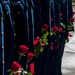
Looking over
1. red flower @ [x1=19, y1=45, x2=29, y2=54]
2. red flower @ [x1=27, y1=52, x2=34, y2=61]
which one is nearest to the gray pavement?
red flower @ [x1=27, y1=52, x2=34, y2=61]

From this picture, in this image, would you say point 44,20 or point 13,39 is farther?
point 44,20

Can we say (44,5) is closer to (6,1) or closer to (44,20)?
(44,20)

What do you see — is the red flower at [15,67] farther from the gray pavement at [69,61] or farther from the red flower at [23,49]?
the gray pavement at [69,61]

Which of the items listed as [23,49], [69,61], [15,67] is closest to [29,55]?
[23,49]

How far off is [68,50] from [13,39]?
4412 mm

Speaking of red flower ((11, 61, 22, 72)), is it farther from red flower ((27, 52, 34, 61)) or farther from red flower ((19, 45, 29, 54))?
red flower ((27, 52, 34, 61))

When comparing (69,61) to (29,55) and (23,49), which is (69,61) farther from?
(23,49)

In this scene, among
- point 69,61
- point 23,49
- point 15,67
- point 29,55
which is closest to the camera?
point 15,67

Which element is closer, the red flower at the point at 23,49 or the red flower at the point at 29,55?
the red flower at the point at 23,49

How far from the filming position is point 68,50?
6117mm

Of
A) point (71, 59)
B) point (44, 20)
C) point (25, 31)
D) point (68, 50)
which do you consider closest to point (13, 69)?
point (25, 31)

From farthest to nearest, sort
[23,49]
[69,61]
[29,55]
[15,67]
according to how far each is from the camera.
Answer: [69,61] → [29,55] → [23,49] → [15,67]

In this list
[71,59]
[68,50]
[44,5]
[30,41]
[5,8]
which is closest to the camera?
[5,8]

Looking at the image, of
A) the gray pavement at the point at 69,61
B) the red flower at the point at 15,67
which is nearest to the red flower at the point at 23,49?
the red flower at the point at 15,67
